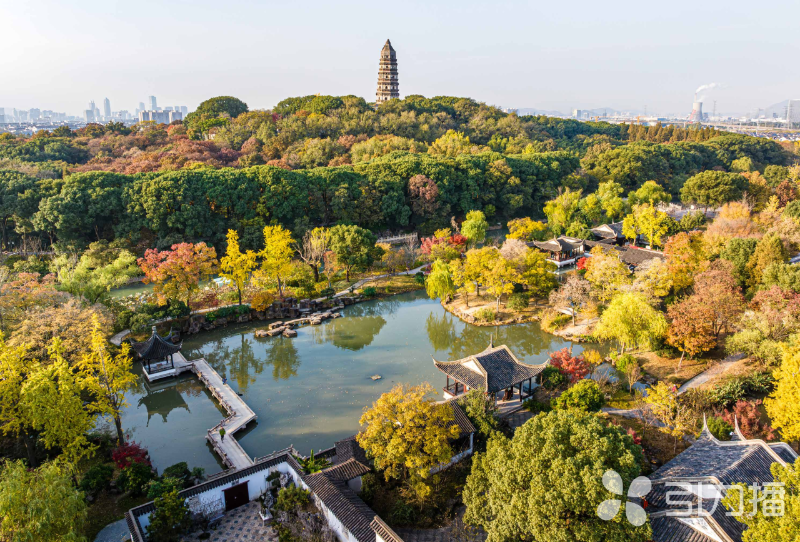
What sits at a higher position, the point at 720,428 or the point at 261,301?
the point at 261,301

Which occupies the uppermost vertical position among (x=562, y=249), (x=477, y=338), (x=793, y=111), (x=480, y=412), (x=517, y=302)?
(x=793, y=111)

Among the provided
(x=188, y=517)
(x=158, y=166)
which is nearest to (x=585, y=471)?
(x=188, y=517)

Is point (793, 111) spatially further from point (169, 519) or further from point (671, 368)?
point (169, 519)

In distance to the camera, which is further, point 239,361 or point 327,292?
point 327,292

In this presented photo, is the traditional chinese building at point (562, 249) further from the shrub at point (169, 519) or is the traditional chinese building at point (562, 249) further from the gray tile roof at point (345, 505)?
the shrub at point (169, 519)

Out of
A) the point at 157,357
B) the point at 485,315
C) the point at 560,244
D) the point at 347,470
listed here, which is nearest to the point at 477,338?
the point at 485,315

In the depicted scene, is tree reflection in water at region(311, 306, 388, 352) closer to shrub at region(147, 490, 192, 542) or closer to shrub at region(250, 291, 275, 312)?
shrub at region(250, 291, 275, 312)

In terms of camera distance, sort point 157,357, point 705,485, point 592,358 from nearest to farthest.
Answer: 1. point 705,485
2. point 592,358
3. point 157,357
